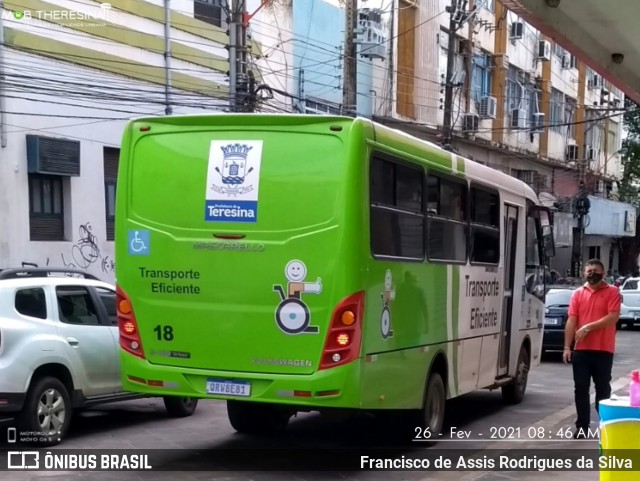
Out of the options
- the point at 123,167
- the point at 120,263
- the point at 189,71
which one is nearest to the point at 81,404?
the point at 120,263

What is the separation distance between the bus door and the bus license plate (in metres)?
5.14

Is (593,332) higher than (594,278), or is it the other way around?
(594,278)

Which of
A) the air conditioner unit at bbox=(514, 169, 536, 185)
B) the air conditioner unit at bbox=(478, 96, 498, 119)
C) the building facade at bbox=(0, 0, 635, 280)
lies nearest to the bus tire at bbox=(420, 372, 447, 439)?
the building facade at bbox=(0, 0, 635, 280)

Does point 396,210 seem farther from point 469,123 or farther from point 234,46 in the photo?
point 469,123

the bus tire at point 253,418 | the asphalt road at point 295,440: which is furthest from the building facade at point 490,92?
the bus tire at point 253,418

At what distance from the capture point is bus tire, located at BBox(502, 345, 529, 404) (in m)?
12.7

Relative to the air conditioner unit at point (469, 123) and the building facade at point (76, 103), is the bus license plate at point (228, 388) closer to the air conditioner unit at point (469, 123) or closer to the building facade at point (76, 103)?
the building facade at point (76, 103)

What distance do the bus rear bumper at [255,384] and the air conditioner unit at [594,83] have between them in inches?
1717

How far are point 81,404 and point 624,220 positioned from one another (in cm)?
3967

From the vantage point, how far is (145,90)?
21.8 metres

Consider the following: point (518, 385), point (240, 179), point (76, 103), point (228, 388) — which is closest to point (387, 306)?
point (228, 388)

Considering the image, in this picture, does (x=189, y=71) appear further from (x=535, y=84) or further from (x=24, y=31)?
(x=535, y=84)

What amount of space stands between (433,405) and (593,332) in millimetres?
1809

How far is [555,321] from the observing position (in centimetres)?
1909
